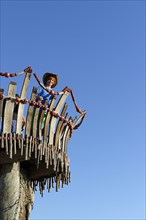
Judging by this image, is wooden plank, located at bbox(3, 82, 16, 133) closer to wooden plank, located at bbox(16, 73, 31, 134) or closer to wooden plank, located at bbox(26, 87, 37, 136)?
wooden plank, located at bbox(16, 73, 31, 134)

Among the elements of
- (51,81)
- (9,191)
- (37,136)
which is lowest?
(9,191)

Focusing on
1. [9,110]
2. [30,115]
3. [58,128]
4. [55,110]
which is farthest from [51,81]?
[9,110]

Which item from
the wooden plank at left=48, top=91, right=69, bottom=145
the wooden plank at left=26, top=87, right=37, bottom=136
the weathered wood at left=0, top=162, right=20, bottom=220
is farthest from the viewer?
the wooden plank at left=48, top=91, right=69, bottom=145

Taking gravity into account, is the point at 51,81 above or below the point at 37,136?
above

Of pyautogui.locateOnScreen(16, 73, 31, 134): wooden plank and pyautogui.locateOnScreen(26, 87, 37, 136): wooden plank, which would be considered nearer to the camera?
pyautogui.locateOnScreen(16, 73, 31, 134): wooden plank

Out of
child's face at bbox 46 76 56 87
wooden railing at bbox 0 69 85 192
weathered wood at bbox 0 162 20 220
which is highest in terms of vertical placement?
Answer: child's face at bbox 46 76 56 87

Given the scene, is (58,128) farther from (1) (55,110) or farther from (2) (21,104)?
(2) (21,104)

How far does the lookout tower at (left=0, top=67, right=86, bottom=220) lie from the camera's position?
1166cm

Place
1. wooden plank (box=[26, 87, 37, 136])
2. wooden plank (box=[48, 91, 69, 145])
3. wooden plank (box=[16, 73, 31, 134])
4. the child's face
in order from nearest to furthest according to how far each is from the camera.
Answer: wooden plank (box=[16, 73, 31, 134]) < wooden plank (box=[26, 87, 37, 136]) < wooden plank (box=[48, 91, 69, 145]) < the child's face

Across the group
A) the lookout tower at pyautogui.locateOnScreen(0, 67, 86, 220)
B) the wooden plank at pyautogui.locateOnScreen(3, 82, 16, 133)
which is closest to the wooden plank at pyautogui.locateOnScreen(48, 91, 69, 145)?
the lookout tower at pyautogui.locateOnScreen(0, 67, 86, 220)

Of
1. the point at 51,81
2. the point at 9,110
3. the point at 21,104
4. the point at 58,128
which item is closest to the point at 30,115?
the point at 21,104

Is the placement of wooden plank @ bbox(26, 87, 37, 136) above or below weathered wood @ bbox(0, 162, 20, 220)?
above

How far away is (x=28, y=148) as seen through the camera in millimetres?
11672

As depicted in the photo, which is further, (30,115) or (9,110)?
(30,115)
